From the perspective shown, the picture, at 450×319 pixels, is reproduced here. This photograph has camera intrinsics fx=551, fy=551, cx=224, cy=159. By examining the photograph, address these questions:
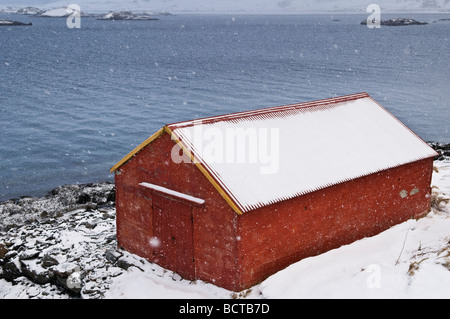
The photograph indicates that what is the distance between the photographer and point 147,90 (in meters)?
64.1

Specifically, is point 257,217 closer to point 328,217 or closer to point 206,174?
point 206,174

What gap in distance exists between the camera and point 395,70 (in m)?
83.2

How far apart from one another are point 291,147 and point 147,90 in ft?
164

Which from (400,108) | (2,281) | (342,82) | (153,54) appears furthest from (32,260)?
(153,54)

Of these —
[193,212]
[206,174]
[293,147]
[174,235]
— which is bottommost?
[174,235]

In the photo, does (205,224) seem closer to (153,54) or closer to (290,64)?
(290,64)

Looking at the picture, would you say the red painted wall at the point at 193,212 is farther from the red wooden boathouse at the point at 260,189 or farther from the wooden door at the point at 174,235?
the wooden door at the point at 174,235

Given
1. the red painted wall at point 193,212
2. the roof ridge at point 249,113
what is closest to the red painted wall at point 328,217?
the red painted wall at point 193,212

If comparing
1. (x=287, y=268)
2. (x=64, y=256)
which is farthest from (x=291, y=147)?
(x=64, y=256)

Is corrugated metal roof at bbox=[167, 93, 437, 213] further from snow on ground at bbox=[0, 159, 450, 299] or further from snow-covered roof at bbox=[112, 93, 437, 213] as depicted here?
snow on ground at bbox=[0, 159, 450, 299]

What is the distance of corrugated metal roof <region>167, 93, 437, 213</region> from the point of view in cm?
1417

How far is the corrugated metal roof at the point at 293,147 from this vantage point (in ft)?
46.5

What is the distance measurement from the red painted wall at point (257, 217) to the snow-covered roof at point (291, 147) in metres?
0.33

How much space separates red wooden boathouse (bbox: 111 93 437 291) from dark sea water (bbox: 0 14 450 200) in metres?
16.9
